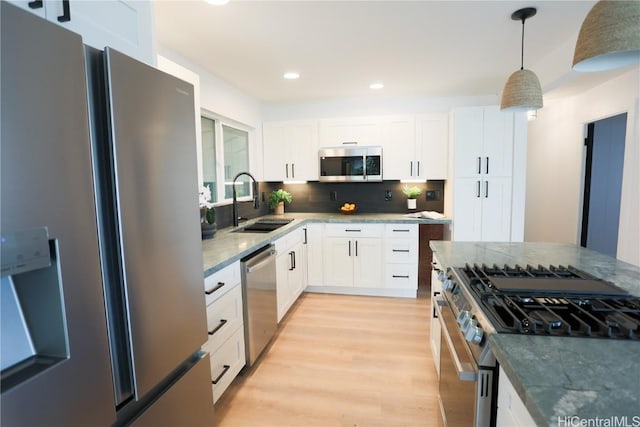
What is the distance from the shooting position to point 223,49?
2488mm

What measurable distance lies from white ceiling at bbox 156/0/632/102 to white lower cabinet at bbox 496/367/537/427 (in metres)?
1.97

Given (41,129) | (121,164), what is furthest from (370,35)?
(41,129)

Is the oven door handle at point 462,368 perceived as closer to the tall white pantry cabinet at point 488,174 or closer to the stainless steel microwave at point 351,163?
the tall white pantry cabinet at point 488,174

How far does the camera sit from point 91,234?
88 cm

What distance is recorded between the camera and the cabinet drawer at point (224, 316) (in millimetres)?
1784

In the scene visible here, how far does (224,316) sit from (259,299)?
48 centimetres

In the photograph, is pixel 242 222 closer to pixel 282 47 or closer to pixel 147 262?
pixel 282 47

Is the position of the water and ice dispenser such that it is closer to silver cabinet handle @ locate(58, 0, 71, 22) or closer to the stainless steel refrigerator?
the stainless steel refrigerator

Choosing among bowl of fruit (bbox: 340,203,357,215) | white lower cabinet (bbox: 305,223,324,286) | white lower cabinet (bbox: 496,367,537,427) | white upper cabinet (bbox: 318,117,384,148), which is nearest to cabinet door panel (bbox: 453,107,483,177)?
white upper cabinet (bbox: 318,117,384,148)

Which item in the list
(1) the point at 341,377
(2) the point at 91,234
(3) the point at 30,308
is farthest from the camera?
(1) the point at 341,377

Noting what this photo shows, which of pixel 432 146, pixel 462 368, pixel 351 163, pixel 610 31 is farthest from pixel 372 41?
pixel 462 368

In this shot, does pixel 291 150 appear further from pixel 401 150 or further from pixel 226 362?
pixel 226 362

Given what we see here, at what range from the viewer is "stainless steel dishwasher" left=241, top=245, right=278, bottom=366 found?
87.4 inches

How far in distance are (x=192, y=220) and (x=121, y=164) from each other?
425 mm
